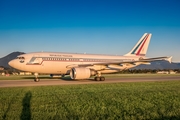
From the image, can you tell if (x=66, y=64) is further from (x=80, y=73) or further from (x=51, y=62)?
(x=80, y=73)

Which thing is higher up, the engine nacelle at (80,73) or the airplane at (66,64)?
the airplane at (66,64)

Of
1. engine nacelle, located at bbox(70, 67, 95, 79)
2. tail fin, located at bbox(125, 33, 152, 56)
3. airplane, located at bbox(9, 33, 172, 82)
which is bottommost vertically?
engine nacelle, located at bbox(70, 67, 95, 79)

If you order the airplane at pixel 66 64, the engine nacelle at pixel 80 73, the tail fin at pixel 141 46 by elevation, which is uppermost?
the tail fin at pixel 141 46

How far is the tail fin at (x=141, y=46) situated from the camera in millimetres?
32906

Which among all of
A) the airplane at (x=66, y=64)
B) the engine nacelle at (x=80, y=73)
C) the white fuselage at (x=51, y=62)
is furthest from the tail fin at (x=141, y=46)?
the engine nacelle at (x=80, y=73)

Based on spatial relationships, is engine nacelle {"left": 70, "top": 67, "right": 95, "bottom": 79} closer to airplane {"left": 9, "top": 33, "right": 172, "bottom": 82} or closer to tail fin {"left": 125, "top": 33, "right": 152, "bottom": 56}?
airplane {"left": 9, "top": 33, "right": 172, "bottom": 82}

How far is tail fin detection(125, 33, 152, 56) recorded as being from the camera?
108 ft

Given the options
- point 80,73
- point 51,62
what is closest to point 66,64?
point 51,62

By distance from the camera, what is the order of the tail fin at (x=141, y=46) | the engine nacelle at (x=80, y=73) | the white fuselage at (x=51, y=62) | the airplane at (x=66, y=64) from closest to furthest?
1. the engine nacelle at (x=80, y=73)
2. the airplane at (x=66, y=64)
3. the white fuselage at (x=51, y=62)
4. the tail fin at (x=141, y=46)

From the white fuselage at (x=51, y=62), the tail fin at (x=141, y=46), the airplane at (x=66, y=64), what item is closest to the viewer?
the airplane at (x=66, y=64)

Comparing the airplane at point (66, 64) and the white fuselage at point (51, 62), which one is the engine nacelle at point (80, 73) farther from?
the white fuselage at point (51, 62)

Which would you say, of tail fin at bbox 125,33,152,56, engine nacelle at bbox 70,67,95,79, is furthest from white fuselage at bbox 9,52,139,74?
tail fin at bbox 125,33,152,56

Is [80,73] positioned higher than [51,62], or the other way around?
[51,62]

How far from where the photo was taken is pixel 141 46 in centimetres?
3288
